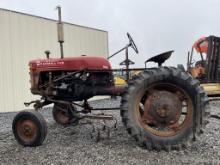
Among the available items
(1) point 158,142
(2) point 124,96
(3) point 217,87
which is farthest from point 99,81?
(3) point 217,87

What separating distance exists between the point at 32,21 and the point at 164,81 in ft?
35.6

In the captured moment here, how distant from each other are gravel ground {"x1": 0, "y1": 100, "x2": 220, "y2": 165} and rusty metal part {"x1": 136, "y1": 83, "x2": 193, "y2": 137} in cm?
36

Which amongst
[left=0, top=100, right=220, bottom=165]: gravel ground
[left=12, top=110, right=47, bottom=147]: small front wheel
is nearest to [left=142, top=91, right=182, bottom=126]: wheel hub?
[left=0, top=100, right=220, bottom=165]: gravel ground

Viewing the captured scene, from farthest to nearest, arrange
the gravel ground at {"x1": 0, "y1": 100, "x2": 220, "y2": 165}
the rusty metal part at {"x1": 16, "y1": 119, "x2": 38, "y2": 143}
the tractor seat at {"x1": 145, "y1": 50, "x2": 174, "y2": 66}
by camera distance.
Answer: the rusty metal part at {"x1": 16, "y1": 119, "x2": 38, "y2": 143}, the tractor seat at {"x1": 145, "y1": 50, "x2": 174, "y2": 66}, the gravel ground at {"x1": 0, "y1": 100, "x2": 220, "y2": 165}

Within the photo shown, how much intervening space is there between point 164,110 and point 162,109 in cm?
3

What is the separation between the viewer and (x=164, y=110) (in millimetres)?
5340

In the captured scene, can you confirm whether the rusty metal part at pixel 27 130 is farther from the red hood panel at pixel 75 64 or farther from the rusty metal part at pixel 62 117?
the rusty metal part at pixel 62 117

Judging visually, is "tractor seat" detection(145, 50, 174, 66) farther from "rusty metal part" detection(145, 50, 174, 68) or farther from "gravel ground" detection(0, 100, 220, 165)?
"gravel ground" detection(0, 100, 220, 165)

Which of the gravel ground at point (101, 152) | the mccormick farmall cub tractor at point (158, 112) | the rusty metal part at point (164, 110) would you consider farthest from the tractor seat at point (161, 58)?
the gravel ground at point (101, 152)

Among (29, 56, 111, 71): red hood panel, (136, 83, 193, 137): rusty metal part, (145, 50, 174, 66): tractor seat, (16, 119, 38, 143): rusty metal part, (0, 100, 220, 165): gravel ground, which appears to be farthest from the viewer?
(29, 56, 111, 71): red hood panel

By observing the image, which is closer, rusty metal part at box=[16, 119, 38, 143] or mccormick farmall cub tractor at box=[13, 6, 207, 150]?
mccormick farmall cub tractor at box=[13, 6, 207, 150]

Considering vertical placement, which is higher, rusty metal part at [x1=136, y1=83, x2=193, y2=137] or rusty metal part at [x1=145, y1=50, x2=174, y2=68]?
rusty metal part at [x1=145, y1=50, x2=174, y2=68]

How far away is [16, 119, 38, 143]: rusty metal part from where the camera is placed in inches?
222

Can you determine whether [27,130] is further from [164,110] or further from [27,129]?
[164,110]
